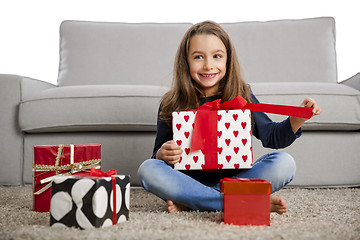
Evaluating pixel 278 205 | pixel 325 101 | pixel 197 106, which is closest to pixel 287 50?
pixel 325 101

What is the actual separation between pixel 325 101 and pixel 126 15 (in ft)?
5.28

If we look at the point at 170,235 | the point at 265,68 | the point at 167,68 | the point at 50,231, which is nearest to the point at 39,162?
the point at 50,231

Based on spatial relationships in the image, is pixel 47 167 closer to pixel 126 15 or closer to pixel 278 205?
pixel 278 205

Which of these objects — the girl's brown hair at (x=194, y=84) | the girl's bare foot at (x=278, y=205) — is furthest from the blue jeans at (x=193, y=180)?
the girl's brown hair at (x=194, y=84)

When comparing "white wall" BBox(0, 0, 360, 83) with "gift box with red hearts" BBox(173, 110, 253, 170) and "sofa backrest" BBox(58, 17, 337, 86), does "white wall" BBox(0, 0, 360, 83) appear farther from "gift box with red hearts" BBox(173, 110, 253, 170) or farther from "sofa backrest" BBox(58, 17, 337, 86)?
"gift box with red hearts" BBox(173, 110, 253, 170)

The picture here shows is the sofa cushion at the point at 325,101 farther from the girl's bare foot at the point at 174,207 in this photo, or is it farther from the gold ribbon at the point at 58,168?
the gold ribbon at the point at 58,168

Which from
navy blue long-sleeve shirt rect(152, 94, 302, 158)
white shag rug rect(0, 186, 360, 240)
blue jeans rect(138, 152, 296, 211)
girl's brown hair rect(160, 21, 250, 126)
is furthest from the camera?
girl's brown hair rect(160, 21, 250, 126)

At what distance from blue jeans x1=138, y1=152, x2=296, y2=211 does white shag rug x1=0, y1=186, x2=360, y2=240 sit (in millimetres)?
40

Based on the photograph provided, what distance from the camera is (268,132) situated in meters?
1.27

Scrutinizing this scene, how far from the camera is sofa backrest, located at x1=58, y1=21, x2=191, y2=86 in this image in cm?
219

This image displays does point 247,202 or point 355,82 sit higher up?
point 355,82

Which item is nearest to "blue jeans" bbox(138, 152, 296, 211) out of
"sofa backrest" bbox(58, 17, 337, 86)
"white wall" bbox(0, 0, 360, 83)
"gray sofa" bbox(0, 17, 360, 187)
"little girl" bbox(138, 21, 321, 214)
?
"little girl" bbox(138, 21, 321, 214)

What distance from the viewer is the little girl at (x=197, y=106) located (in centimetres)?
108

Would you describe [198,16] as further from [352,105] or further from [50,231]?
[50,231]
